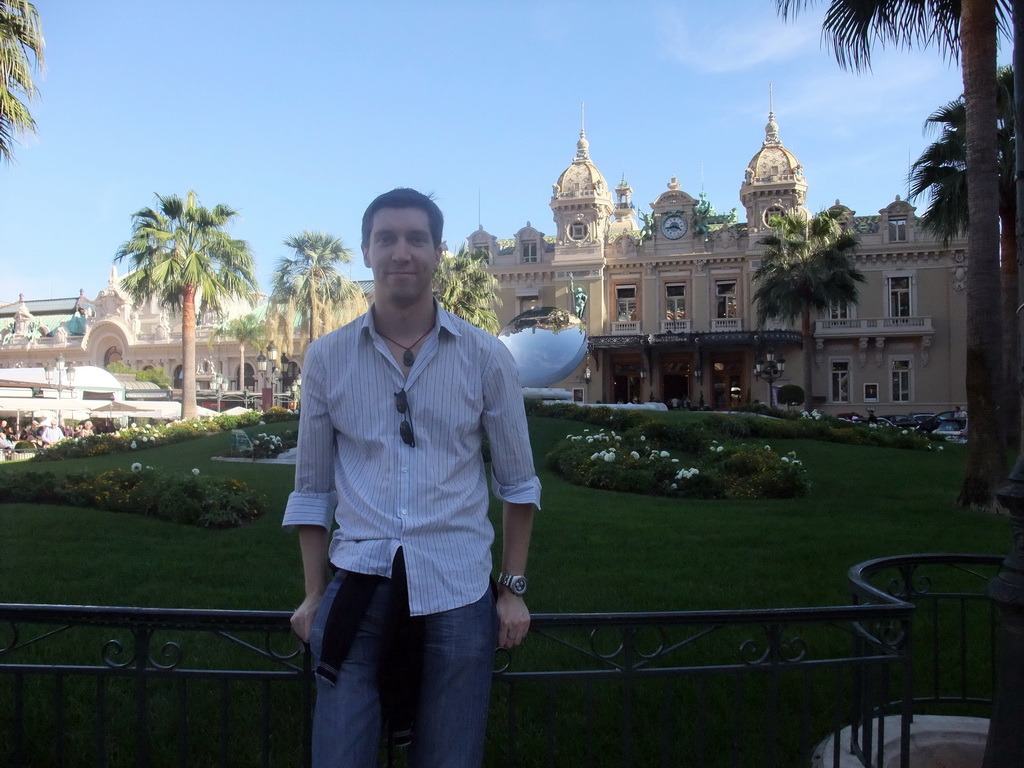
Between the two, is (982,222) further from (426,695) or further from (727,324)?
(727,324)

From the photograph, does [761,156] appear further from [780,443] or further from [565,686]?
[565,686]

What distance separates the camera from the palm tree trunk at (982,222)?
A: 9.89 m

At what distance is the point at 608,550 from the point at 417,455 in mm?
6367

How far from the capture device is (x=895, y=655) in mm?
3041

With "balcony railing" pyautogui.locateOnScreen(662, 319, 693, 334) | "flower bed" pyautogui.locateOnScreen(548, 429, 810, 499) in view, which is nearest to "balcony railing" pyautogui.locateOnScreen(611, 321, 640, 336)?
"balcony railing" pyautogui.locateOnScreen(662, 319, 693, 334)

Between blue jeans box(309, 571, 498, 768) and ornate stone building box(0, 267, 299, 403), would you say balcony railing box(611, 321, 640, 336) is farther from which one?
blue jeans box(309, 571, 498, 768)

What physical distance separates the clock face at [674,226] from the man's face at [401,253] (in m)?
44.9

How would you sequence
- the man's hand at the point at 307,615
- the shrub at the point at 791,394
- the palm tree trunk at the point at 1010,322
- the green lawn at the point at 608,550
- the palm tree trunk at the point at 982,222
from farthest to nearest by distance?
the shrub at the point at 791,394
the palm tree trunk at the point at 1010,322
the palm tree trunk at the point at 982,222
the green lawn at the point at 608,550
the man's hand at the point at 307,615

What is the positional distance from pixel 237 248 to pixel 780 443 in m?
19.6

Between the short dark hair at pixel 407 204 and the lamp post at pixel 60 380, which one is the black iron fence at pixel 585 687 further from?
the lamp post at pixel 60 380

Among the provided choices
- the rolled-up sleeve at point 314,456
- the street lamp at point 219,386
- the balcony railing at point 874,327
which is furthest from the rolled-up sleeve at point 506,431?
the balcony railing at point 874,327

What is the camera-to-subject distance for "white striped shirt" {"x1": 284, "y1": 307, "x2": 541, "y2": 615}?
2.06m

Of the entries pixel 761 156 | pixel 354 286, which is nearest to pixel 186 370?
pixel 354 286

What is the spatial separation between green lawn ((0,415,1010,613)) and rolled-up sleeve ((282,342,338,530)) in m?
3.96
